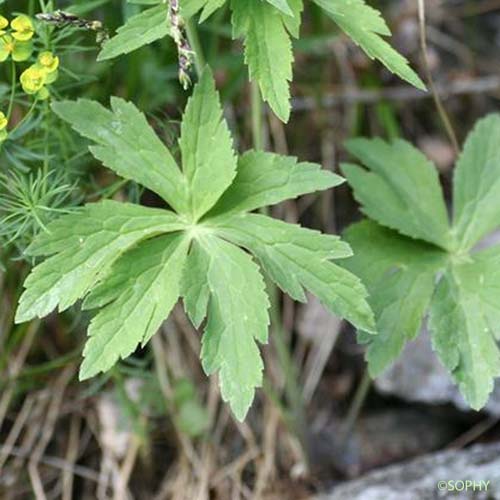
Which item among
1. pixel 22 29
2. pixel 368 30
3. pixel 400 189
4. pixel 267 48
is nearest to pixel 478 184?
pixel 400 189

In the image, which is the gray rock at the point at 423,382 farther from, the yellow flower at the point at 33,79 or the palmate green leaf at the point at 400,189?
the yellow flower at the point at 33,79

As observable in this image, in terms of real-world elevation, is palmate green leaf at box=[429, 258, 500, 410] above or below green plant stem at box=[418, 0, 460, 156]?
below

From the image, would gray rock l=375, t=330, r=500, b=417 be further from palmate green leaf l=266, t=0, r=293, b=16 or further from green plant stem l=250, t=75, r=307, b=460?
palmate green leaf l=266, t=0, r=293, b=16

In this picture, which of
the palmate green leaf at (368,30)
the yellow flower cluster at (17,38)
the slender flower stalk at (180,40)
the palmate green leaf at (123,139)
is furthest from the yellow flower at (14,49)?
the palmate green leaf at (368,30)

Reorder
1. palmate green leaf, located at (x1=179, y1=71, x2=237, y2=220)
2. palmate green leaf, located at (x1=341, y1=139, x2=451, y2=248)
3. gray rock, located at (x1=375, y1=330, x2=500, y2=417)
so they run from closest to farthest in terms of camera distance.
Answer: palmate green leaf, located at (x1=179, y1=71, x2=237, y2=220), palmate green leaf, located at (x1=341, y1=139, x2=451, y2=248), gray rock, located at (x1=375, y1=330, x2=500, y2=417)

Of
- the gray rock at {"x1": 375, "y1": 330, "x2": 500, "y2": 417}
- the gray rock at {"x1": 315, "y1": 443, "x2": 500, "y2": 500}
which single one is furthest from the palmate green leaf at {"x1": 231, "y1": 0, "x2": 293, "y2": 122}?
the gray rock at {"x1": 375, "y1": 330, "x2": 500, "y2": 417}

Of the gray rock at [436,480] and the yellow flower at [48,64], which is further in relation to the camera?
the gray rock at [436,480]

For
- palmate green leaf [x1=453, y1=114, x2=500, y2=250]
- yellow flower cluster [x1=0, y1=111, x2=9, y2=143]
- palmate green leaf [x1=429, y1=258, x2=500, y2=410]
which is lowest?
palmate green leaf [x1=429, y1=258, x2=500, y2=410]
